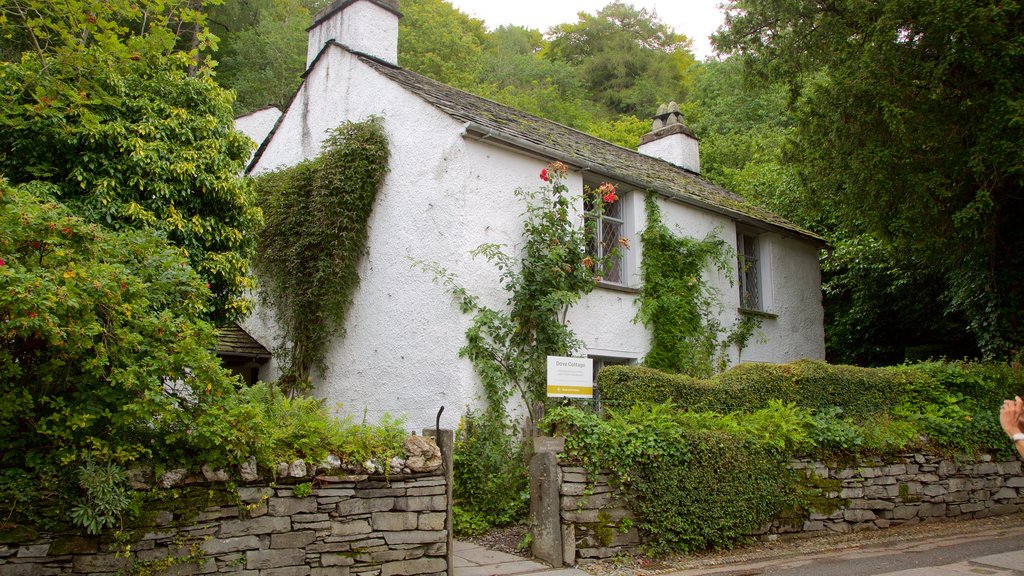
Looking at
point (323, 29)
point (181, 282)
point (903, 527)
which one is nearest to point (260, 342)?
point (323, 29)

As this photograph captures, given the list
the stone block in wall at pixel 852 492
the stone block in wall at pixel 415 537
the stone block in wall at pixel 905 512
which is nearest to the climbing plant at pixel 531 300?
the stone block in wall at pixel 415 537

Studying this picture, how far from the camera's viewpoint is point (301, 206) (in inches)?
527

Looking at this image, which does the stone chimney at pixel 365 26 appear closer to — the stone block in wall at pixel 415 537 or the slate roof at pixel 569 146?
the slate roof at pixel 569 146

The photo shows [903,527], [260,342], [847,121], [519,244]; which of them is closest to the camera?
[903,527]

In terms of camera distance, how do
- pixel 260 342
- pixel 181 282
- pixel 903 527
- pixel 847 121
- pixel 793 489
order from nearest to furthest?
pixel 181 282
pixel 793 489
pixel 903 527
pixel 847 121
pixel 260 342

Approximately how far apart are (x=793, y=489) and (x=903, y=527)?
2.38 metres

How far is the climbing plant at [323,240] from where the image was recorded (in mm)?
12688

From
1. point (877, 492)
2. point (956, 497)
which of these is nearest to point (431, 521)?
point (877, 492)

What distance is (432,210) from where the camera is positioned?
39.1ft

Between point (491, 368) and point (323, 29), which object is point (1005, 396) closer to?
point (491, 368)

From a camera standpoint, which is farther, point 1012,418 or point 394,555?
point 394,555

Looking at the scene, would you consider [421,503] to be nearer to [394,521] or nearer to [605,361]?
[394,521]

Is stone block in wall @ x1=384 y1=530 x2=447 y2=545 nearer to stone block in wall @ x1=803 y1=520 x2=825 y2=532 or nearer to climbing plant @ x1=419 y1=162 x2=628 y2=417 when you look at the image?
climbing plant @ x1=419 y1=162 x2=628 y2=417

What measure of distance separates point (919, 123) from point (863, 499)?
20.5 ft
